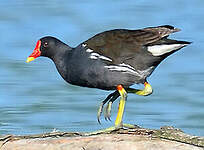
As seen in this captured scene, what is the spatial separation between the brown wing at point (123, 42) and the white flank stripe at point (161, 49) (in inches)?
2.6

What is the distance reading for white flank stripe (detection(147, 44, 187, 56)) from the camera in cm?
790

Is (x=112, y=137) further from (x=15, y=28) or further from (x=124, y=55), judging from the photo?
(x=15, y=28)

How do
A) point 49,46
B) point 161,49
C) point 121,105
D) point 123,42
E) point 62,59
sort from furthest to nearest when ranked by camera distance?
point 49,46 → point 62,59 → point 123,42 → point 161,49 → point 121,105

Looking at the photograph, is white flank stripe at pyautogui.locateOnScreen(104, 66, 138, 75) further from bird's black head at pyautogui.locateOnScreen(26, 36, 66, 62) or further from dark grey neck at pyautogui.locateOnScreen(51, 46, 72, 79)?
bird's black head at pyautogui.locateOnScreen(26, 36, 66, 62)

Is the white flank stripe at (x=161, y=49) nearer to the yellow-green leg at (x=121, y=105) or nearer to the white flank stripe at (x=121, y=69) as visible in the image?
the white flank stripe at (x=121, y=69)

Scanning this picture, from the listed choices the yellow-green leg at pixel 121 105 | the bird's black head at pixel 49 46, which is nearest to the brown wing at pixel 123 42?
the yellow-green leg at pixel 121 105

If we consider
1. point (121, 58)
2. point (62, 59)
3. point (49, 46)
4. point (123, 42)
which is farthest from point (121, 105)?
point (49, 46)

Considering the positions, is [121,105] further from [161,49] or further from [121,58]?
[161,49]

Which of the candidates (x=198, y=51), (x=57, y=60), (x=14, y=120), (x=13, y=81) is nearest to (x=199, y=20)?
(x=198, y=51)

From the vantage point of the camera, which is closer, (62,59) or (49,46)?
(62,59)

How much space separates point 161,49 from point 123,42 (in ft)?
1.29

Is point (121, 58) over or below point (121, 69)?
over

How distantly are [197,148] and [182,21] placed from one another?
8355mm

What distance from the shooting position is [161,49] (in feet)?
26.1
